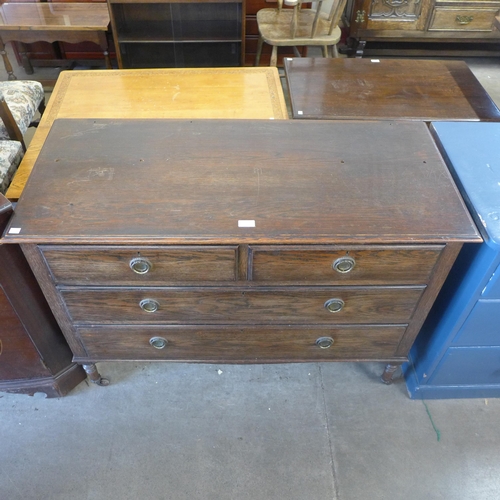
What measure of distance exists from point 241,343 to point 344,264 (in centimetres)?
49

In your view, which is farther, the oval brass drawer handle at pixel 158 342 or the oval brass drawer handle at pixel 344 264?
A: the oval brass drawer handle at pixel 158 342

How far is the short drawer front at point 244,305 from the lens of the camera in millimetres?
1278

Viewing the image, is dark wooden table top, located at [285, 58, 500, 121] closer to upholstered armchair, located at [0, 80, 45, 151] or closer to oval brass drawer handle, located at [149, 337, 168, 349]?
oval brass drawer handle, located at [149, 337, 168, 349]

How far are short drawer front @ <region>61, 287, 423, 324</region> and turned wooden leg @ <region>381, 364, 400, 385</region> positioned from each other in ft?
1.00

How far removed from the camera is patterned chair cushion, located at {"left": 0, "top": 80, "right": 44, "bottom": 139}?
2.15 metres

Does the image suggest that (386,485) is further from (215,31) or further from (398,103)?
(215,31)

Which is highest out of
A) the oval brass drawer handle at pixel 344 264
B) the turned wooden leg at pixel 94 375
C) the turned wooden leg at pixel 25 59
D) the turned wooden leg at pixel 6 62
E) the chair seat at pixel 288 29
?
the oval brass drawer handle at pixel 344 264

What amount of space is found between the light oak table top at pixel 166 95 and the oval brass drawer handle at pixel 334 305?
2.93 ft

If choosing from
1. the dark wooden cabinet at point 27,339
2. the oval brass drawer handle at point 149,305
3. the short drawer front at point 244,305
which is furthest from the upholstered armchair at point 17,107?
the oval brass drawer handle at point 149,305

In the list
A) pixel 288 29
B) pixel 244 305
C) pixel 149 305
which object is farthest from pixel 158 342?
pixel 288 29

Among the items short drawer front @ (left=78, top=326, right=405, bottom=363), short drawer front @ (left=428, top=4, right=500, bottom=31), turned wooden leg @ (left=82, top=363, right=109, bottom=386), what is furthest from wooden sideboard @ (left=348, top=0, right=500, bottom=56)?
turned wooden leg @ (left=82, top=363, right=109, bottom=386)

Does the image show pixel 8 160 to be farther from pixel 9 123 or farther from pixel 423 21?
pixel 423 21

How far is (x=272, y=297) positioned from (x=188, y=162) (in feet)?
1.50

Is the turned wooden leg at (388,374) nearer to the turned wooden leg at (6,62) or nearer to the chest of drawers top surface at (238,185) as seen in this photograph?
the chest of drawers top surface at (238,185)
